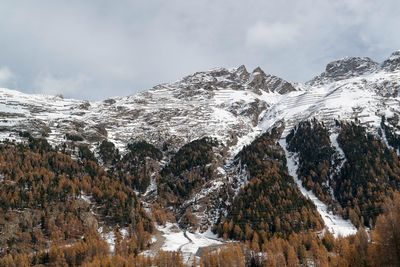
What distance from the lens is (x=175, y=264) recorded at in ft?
570

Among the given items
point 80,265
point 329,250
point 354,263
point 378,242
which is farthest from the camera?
point 329,250

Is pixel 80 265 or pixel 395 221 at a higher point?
pixel 395 221

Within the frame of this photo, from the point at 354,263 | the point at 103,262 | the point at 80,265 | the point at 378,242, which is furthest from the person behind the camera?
the point at 80,265

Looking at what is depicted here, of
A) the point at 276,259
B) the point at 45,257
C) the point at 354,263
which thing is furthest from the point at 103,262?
the point at 354,263

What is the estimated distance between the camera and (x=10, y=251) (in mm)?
192250

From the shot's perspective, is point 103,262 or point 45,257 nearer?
point 103,262

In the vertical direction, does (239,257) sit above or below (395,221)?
below

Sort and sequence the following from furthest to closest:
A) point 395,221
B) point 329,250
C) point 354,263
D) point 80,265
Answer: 1. point 329,250
2. point 80,265
3. point 354,263
4. point 395,221

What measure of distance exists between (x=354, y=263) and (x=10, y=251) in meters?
145

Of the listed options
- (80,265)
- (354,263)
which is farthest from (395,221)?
(80,265)

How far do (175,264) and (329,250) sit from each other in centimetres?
7152

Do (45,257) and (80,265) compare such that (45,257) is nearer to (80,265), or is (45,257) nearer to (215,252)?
(80,265)

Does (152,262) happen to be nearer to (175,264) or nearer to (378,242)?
(175,264)

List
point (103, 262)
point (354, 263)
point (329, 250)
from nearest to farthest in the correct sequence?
point (354, 263) < point (103, 262) < point (329, 250)
